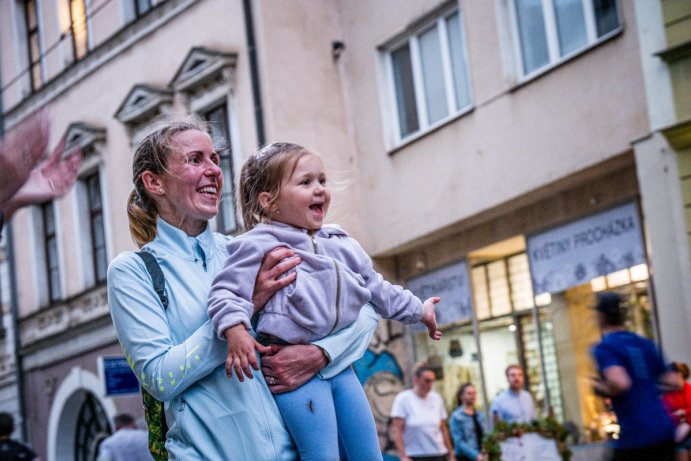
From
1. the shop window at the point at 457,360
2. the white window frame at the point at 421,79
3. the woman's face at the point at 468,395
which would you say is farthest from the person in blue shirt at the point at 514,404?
the white window frame at the point at 421,79

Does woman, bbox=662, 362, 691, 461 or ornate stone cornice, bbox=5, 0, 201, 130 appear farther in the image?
ornate stone cornice, bbox=5, 0, 201, 130

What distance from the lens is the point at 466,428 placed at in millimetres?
15227

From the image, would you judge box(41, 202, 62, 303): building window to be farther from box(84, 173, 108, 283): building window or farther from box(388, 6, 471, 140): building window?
box(388, 6, 471, 140): building window

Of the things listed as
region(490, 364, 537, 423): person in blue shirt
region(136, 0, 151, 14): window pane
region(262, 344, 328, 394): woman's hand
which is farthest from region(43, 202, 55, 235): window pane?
region(262, 344, 328, 394): woman's hand

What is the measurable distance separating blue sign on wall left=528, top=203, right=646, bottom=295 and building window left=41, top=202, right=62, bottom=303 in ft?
44.3

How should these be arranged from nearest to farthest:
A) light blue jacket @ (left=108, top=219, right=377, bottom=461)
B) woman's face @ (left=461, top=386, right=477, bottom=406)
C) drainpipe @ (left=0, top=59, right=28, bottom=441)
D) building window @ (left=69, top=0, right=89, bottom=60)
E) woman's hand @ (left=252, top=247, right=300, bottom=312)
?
light blue jacket @ (left=108, top=219, right=377, bottom=461), woman's hand @ (left=252, top=247, right=300, bottom=312), woman's face @ (left=461, top=386, right=477, bottom=406), building window @ (left=69, top=0, right=89, bottom=60), drainpipe @ (left=0, top=59, right=28, bottom=441)

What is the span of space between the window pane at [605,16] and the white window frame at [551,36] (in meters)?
0.05

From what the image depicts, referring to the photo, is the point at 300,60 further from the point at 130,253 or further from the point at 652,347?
the point at 130,253

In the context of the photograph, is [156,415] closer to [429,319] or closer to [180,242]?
[180,242]

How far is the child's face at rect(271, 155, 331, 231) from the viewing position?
12.3ft

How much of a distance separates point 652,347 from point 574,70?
7.70 m

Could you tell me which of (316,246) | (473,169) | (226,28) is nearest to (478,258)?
(473,169)

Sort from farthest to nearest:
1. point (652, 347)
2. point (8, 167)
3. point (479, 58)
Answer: point (479, 58) < point (652, 347) < point (8, 167)

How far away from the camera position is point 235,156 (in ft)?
68.2
